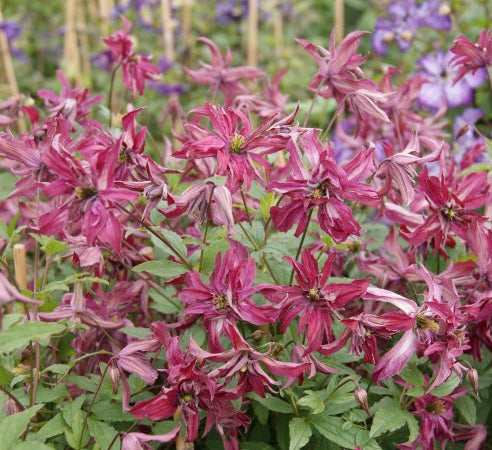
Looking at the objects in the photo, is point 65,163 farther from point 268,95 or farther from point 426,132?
point 426,132

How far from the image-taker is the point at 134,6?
13.3 feet

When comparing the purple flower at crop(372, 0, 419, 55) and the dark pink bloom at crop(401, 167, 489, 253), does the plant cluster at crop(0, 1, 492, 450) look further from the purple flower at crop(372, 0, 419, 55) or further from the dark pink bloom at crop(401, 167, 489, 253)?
the purple flower at crop(372, 0, 419, 55)

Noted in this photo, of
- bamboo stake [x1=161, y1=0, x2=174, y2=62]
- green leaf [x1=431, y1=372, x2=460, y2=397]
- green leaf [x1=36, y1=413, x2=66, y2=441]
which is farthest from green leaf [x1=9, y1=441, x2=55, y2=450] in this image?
bamboo stake [x1=161, y1=0, x2=174, y2=62]

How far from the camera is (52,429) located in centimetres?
103

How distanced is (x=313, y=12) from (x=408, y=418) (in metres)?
3.84

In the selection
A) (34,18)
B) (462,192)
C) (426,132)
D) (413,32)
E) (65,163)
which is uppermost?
(65,163)

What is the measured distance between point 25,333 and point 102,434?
252 millimetres

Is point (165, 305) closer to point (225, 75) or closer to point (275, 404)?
point (275, 404)

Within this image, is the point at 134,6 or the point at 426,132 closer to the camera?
the point at 426,132

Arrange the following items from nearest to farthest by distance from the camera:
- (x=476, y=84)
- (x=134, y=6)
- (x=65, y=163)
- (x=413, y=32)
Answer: (x=65, y=163), (x=476, y=84), (x=413, y=32), (x=134, y=6)

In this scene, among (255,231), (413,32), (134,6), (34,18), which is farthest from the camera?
(34,18)

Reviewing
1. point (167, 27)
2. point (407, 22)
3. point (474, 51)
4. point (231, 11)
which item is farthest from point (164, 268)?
point (231, 11)

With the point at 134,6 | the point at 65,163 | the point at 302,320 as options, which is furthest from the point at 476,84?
the point at 134,6

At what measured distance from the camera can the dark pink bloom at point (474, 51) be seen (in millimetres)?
1357
